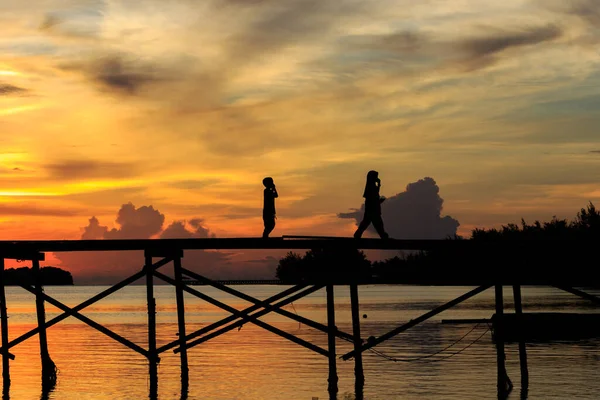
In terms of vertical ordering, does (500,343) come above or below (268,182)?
below

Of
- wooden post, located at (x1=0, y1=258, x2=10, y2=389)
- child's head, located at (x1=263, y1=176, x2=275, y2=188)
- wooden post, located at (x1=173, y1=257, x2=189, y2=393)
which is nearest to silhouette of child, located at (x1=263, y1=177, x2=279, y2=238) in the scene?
child's head, located at (x1=263, y1=176, x2=275, y2=188)

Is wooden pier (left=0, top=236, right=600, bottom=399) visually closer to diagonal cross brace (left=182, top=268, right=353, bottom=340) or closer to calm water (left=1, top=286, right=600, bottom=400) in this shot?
diagonal cross brace (left=182, top=268, right=353, bottom=340)

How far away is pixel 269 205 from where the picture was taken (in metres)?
23.7

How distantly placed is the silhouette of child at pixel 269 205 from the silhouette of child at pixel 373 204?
2283 mm

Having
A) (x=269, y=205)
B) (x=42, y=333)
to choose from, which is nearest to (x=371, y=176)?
(x=269, y=205)

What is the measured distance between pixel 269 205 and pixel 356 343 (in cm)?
508

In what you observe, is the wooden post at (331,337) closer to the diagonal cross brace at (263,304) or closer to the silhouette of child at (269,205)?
the diagonal cross brace at (263,304)

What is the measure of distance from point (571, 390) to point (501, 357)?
453 centimetres

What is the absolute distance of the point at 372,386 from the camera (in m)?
30.5

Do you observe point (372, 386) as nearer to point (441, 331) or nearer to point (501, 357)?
point (501, 357)

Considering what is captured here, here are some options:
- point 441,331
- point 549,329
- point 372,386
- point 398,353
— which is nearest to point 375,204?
point 372,386

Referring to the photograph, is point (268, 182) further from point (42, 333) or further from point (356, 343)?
point (42, 333)

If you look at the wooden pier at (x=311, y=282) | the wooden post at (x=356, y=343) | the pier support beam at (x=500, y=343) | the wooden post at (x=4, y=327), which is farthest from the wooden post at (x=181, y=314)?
the pier support beam at (x=500, y=343)

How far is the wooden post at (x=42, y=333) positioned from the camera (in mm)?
27984
